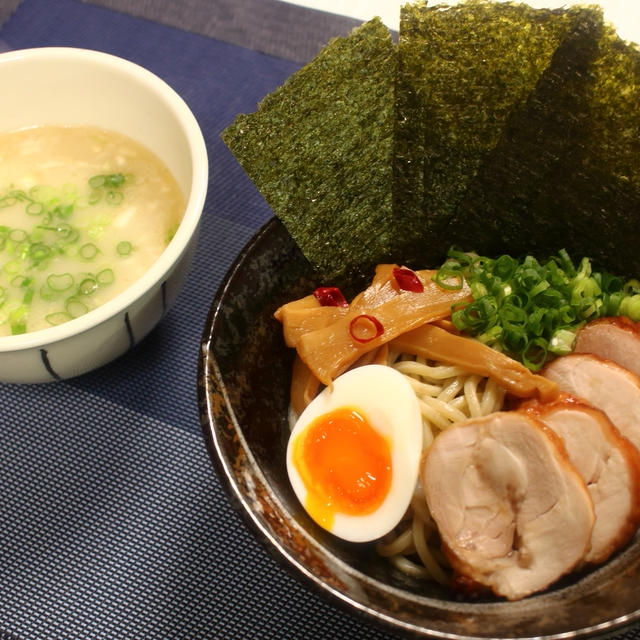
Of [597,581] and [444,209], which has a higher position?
[444,209]

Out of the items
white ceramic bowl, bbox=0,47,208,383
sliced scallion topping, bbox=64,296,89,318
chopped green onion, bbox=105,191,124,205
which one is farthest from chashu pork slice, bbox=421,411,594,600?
chopped green onion, bbox=105,191,124,205

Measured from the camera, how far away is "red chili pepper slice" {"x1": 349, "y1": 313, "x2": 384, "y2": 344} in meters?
1.39

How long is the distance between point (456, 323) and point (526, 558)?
18.6 inches

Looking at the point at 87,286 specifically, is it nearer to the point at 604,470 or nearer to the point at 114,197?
the point at 114,197

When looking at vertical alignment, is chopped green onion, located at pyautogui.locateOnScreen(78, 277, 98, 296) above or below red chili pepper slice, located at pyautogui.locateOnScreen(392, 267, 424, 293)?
below

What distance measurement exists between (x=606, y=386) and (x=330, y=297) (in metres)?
0.56

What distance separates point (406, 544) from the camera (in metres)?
1.33

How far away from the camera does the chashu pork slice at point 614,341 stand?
1376 mm

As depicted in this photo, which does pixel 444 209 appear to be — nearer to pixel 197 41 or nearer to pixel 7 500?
pixel 7 500

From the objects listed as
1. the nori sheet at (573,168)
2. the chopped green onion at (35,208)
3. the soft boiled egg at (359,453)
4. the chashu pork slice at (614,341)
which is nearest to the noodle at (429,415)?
the soft boiled egg at (359,453)

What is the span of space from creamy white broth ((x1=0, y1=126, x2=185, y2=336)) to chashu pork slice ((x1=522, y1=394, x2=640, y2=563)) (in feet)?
3.01

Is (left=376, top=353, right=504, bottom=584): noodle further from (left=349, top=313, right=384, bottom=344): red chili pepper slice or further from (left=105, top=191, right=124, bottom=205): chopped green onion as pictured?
(left=105, top=191, right=124, bottom=205): chopped green onion

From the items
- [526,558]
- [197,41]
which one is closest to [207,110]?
[197,41]

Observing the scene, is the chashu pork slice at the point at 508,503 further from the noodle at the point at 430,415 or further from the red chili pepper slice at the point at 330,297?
the red chili pepper slice at the point at 330,297
